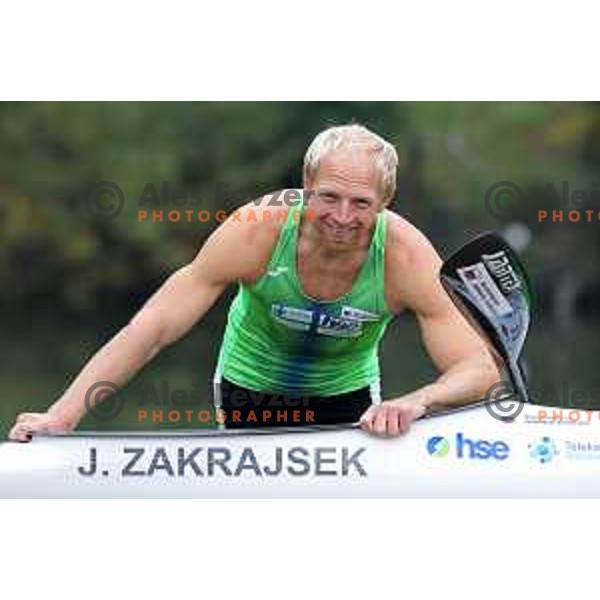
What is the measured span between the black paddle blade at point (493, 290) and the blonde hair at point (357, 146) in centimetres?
31

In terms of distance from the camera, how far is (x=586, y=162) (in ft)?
46.1

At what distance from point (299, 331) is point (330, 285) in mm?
186

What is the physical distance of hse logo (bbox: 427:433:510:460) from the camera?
15.5 ft

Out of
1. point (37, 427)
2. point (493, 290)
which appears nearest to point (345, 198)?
point (493, 290)

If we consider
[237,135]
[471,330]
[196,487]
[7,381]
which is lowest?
[196,487]

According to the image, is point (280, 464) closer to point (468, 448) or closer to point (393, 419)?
point (393, 419)

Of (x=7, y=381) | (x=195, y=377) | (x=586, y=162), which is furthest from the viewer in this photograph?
(x=586, y=162)

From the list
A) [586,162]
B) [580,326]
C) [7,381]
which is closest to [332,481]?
[7,381]

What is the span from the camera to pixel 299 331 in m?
4.91

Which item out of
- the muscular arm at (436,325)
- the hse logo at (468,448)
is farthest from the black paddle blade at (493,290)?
the hse logo at (468,448)

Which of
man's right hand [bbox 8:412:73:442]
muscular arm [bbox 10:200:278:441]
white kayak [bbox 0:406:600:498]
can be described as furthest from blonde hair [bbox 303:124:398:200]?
man's right hand [bbox 8:412:73:442]

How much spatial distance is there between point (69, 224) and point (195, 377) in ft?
16.5

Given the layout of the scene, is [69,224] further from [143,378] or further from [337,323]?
[337,323]

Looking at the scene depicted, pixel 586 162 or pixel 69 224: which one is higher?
pixel 586 162
